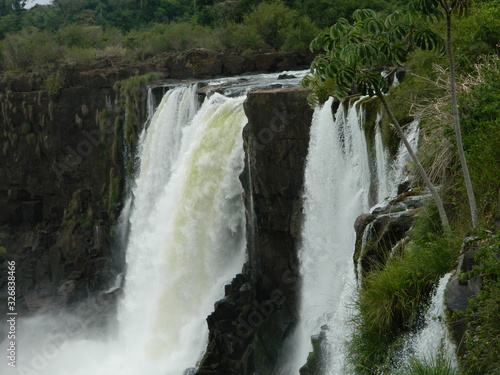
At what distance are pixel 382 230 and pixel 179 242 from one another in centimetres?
1022

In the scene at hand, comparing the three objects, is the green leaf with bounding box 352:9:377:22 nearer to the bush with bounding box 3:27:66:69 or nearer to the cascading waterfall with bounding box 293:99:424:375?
the cascading waterfall with bounding box 293:99:424:375

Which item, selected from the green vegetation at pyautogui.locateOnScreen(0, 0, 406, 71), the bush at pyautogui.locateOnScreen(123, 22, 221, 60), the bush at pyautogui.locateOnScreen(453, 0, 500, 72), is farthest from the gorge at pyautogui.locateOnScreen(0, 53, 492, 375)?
the green vegetation at pyautogui.locateOnScreen(0, 0, 406, 71)

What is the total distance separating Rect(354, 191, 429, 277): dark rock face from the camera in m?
10.8

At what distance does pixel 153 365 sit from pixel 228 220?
461 centimetres

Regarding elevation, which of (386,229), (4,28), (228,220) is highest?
(4,28)

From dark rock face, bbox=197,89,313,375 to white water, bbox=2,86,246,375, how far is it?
3.01 ft

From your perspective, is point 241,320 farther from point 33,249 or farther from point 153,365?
point 33,249

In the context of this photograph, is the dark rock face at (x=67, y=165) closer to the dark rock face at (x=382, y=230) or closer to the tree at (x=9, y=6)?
the dark rock face at (x=382, y=230)

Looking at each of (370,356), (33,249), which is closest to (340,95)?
(370,356)

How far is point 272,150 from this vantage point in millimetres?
18172

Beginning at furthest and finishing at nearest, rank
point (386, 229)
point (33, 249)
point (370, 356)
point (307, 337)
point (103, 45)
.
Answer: point (103, 45), point (33, 249), point (307, 337), point (386, 229), point (370, 356)

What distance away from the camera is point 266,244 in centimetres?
1897

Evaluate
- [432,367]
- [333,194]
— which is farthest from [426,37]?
[333,194]

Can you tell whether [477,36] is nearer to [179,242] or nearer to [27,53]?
[179,242]
